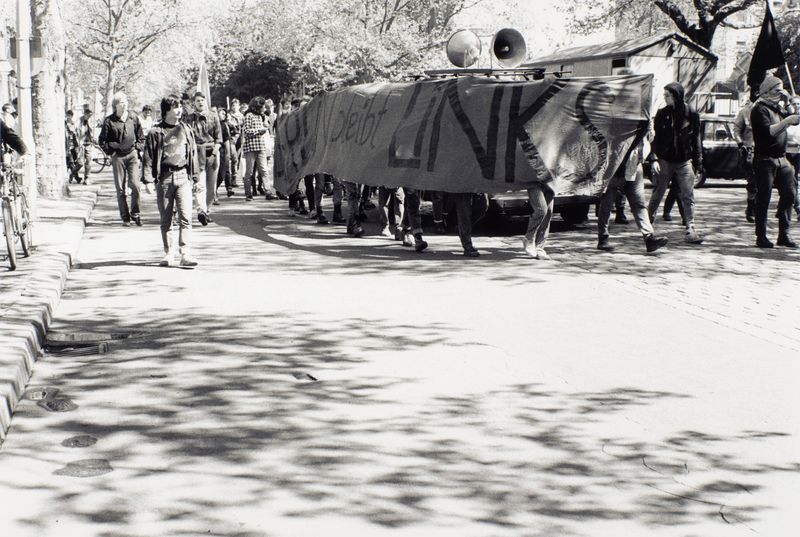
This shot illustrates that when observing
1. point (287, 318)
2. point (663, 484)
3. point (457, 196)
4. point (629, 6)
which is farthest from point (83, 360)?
point (629, 6)

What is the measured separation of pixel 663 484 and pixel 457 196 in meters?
8.10

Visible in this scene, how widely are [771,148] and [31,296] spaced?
8387 mm

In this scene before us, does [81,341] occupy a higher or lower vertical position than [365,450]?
higher

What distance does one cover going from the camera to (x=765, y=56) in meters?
14.6

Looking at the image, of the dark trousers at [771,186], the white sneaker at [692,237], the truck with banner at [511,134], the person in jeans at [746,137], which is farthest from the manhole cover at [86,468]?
the person in jeans at [746,137]

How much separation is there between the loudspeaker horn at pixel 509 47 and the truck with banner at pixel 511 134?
180cm

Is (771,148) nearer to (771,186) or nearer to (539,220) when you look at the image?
(771,186)

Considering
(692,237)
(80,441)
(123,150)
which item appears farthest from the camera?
(123,150)

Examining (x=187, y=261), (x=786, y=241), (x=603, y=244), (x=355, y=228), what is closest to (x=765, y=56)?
(x=786, y=241)

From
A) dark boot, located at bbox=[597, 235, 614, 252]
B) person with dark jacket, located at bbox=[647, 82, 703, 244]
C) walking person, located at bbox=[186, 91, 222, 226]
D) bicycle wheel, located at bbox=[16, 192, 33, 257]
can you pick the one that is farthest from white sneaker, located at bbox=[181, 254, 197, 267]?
person with dark jacket, located at bbox=[647, 82, 703, 244]

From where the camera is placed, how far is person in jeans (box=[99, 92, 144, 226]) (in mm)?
16078

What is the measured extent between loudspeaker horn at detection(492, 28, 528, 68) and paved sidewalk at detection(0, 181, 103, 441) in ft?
20.7

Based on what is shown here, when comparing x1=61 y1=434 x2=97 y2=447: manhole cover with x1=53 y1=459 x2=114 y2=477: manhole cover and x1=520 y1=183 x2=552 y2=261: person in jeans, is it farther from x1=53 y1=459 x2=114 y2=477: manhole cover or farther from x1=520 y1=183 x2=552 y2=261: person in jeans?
x1=520 y1=183 x2=552 y2=261: person in jeans

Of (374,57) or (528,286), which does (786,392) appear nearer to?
(528,286)
